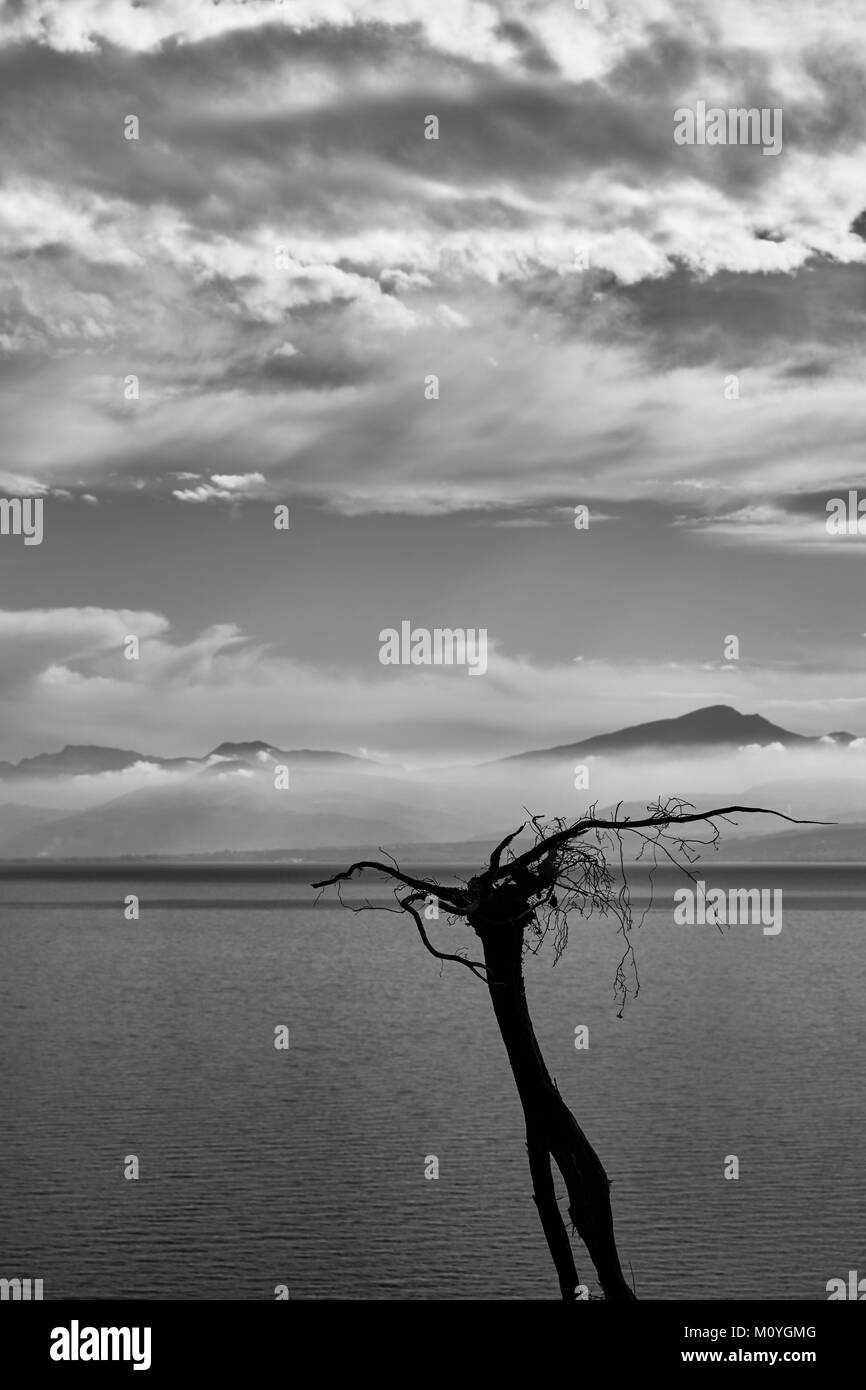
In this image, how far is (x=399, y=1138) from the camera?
52.2 metres

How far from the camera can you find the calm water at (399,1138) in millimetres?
36750

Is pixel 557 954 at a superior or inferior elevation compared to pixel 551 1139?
superior

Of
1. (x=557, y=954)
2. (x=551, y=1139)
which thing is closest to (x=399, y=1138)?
(x=551, y=1139)

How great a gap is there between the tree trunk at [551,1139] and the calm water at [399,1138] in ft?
61.5

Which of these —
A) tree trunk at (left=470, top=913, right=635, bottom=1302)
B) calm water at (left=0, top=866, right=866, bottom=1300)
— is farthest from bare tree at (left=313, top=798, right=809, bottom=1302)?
calm water at (left=0, top=866, right=866, bottom=1300)

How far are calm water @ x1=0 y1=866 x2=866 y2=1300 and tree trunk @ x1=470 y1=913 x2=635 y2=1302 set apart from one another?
18.8 metres

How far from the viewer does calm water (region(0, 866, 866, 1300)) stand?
121 feet

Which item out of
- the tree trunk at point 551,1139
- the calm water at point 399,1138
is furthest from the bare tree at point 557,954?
the calm water at point 399,1138

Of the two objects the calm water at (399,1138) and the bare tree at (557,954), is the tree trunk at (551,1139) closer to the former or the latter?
the bare tree at (557,954)

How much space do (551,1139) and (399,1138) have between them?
44.5m

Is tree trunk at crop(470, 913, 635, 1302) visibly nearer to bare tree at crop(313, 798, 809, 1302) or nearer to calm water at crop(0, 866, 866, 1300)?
bare tree at crop(313, 798, 809, 1302)

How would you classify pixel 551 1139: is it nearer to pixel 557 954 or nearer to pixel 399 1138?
pixel 557 954
